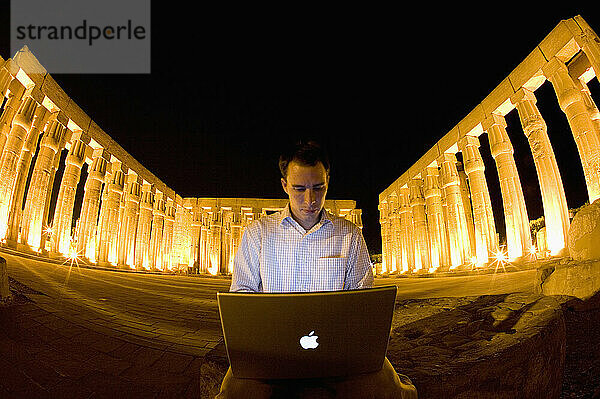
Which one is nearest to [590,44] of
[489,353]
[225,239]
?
[489,353]

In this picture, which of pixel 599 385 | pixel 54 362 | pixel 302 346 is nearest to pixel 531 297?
pixel 599 385

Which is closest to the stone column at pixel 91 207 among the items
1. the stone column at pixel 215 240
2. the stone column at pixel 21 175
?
the stone column at pixel 21 175

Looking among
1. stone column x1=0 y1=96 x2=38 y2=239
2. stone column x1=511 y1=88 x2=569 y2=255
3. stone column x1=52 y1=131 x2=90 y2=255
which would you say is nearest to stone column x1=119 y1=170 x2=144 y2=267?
stone column x1=52 y1=131 x2=90 y2=255

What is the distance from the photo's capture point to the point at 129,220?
25547 millimetres

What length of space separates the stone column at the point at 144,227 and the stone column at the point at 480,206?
23417mm

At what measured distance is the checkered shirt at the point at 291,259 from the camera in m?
2.64

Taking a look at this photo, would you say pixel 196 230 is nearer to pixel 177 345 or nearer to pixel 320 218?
pixel 177 345

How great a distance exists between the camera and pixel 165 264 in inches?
1308

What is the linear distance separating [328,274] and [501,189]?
636 inches

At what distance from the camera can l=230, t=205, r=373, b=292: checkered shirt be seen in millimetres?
2643

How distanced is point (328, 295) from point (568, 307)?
18.7 ft

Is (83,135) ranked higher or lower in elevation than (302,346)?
higher

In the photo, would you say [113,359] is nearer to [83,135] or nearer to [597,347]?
[597,347]

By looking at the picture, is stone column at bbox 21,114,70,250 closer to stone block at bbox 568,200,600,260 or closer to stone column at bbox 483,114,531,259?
stone block at bbox 568,200,600,260
